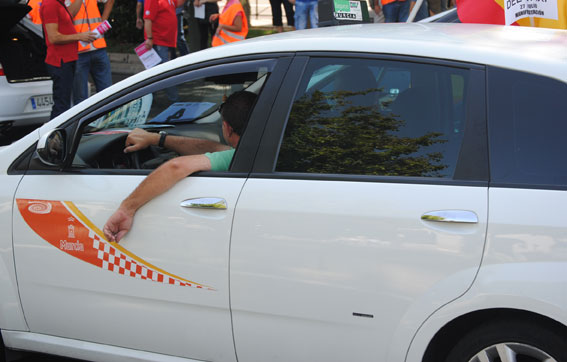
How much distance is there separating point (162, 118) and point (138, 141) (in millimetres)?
475

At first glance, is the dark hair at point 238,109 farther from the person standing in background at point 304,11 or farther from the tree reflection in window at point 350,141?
the person standing in background at point 304,11

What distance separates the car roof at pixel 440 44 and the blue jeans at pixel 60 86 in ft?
15.3

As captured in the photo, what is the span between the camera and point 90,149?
3.34 metres

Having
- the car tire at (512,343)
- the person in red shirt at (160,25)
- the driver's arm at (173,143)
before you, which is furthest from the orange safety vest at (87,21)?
the car tire at (512,343)

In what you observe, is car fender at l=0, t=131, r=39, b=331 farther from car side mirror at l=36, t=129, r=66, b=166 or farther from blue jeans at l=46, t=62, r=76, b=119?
blue jeans at l=46, t=62, r=76, b=119

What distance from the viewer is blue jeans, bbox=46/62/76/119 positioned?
7.30 metres

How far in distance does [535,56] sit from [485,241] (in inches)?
27.7

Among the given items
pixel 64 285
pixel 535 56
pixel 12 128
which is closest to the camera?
pixel 535 56

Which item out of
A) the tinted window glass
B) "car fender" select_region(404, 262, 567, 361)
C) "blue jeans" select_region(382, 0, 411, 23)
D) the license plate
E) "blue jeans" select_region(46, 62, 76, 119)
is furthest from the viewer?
"blue jeans" select_region(382, 0, 411, 23)

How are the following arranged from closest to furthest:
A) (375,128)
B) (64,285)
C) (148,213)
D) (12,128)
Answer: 1. (375,128)
2. (148,213)
3. (64,285)
4. (12,128)

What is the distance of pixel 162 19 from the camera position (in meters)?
9.00

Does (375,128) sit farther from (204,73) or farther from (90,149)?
(90,149)

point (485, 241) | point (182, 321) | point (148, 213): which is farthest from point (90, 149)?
point (485, 241)

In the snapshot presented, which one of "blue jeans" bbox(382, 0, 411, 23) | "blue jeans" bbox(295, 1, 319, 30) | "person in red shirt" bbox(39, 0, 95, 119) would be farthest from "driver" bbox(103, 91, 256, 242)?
"blue jeans" bbox(295, 1, 319, 30)
